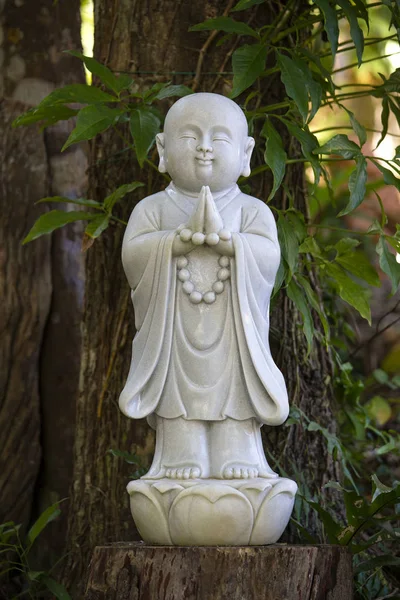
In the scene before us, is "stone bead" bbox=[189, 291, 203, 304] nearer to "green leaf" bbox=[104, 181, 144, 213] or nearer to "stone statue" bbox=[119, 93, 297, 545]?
"stone statue" bbox=[119, 93, 297, 545]

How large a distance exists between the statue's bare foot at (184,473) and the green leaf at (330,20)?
5.17 ft

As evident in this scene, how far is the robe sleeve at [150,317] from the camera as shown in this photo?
9.82 ft

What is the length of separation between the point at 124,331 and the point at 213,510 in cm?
129

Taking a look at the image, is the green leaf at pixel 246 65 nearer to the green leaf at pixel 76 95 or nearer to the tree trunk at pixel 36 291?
the green leaf at pixel 76 95

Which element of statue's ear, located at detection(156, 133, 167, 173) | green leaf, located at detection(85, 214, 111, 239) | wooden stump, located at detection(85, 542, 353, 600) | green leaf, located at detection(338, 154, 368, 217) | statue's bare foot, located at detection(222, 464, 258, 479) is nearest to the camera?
wooden stump, located at detection(85, 542, 353, 600)

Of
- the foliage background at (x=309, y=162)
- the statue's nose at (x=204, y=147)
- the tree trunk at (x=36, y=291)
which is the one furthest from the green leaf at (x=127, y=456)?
the statue's nose at (x=204, y=147)

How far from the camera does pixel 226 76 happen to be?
3.97 metres

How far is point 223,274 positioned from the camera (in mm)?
2998

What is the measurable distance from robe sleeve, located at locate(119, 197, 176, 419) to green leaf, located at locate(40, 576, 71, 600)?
3.43 feet

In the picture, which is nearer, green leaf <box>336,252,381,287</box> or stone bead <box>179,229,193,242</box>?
stone bead <box>179,229,193,242</box>

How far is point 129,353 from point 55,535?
1230 mm

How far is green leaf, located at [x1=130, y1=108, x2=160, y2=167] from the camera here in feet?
11.0

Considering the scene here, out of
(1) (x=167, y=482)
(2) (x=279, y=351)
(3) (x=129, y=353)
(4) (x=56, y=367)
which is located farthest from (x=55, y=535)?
(1) (x=167, y=482)

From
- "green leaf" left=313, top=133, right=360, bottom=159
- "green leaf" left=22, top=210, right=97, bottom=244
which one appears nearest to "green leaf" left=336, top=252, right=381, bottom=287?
"green leaf" left=313, top=133, right=360, bottom=159
